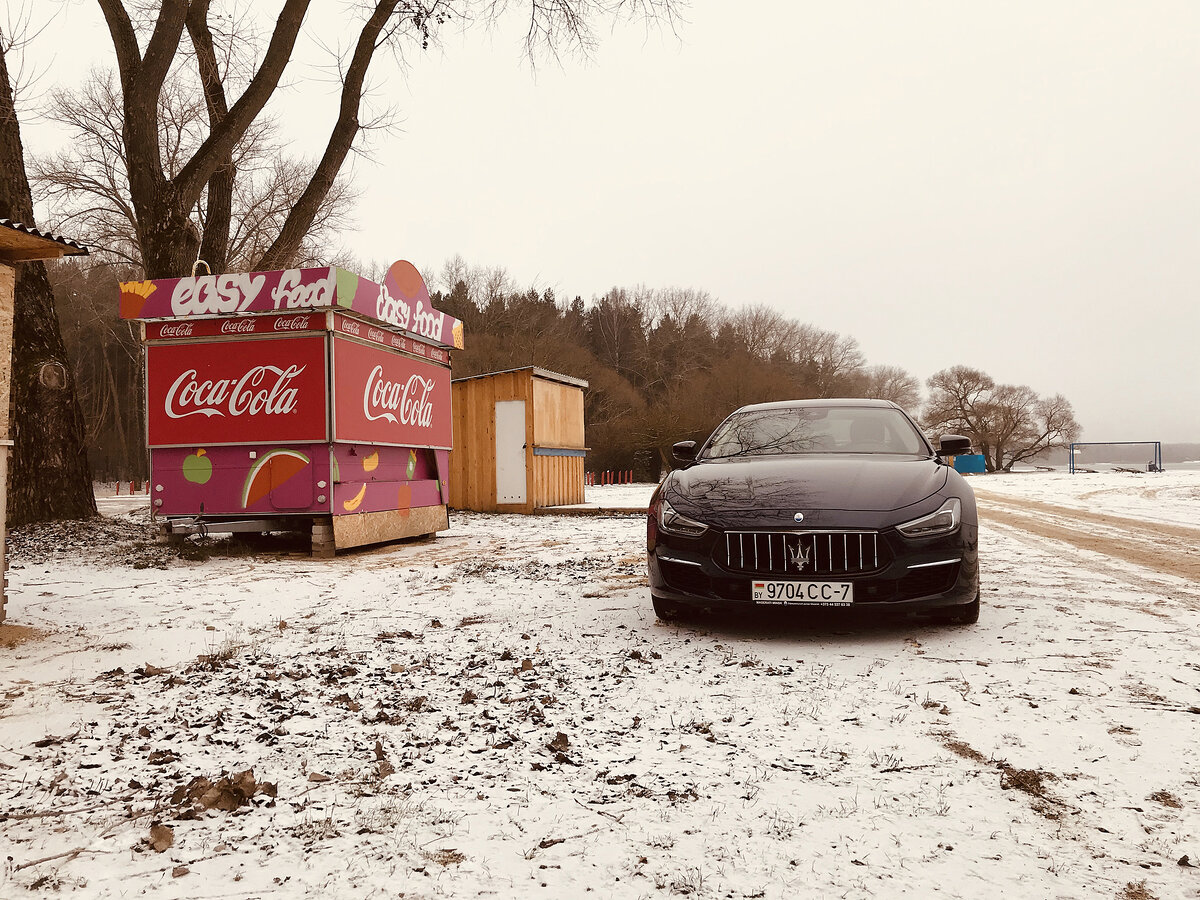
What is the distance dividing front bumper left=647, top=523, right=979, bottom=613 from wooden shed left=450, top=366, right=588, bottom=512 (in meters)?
13.1

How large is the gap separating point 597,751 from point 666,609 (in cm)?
223

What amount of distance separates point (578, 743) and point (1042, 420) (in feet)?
224

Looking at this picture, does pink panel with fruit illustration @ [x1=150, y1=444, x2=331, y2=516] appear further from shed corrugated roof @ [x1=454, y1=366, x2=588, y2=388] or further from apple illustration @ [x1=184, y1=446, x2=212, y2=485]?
shed corrugated roof @ [x1=454, y1=366, x2=588, y2=388]

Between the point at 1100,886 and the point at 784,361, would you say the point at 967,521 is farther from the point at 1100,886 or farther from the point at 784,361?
the point at 784,361

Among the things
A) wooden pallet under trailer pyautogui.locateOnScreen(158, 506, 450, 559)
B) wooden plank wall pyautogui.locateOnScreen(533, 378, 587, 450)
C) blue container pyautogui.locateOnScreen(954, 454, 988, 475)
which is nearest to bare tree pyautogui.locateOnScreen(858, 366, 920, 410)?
blue container pyautogui.locateOnScreen(954, 454, 988, 475)

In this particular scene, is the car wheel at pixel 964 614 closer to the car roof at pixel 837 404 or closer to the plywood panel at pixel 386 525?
the car roof at pixel 837 404

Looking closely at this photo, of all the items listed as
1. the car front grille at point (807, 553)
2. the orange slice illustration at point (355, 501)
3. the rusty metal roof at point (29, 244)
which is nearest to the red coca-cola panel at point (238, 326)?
the orange slice illustration at point (355, 501)

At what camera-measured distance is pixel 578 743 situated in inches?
125

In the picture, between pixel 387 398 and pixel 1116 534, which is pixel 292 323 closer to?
pixel 387 398

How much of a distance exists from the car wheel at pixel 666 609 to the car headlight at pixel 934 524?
1495 mm

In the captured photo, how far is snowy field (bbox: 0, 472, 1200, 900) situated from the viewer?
2.17 m

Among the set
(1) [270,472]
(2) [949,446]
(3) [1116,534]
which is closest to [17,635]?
(1) [270,472]

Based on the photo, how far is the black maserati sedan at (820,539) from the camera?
457 cm

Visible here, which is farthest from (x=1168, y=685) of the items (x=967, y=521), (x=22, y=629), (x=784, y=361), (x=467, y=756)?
(x=784, y=361)
